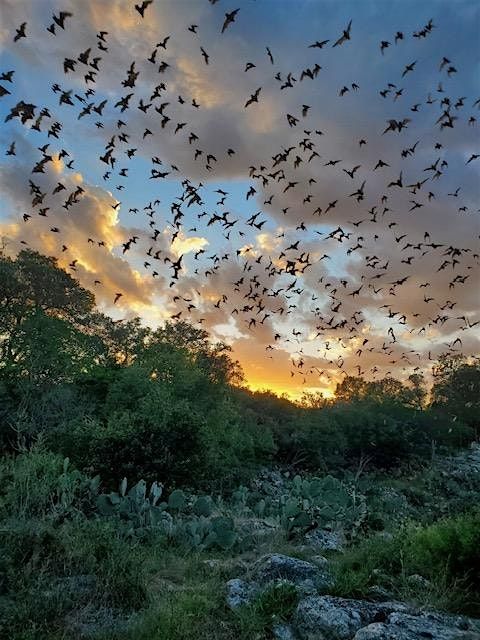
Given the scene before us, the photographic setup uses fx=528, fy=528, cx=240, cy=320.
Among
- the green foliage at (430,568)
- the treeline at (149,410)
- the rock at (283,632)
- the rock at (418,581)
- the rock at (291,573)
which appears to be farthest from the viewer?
the treeline at (149,410)

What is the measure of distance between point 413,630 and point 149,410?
68.9 feet

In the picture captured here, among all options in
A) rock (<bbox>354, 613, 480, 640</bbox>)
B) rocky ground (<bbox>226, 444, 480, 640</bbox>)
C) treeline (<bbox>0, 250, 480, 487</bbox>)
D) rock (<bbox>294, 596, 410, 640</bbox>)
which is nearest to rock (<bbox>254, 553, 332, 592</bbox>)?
rocky ground (<bbox>226, 444, 480, 640</bbox>)

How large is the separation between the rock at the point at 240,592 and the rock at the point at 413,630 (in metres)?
2.07

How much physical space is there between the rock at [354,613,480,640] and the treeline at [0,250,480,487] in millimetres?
16805

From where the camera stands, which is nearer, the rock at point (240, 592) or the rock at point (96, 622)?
the rock at point (96, 622)

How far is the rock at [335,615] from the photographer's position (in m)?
6.09

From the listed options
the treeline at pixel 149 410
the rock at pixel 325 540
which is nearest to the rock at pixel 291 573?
the rock at pixel 325 540

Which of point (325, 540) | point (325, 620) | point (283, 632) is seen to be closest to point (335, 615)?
point (325, 620)

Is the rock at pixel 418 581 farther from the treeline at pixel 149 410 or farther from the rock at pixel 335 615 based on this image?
the treeline at pixel 149 410

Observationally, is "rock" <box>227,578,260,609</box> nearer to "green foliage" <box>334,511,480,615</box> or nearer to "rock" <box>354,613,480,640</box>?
"green foliage" <box>334,511,480,615</box>

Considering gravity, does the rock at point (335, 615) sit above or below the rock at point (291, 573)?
below

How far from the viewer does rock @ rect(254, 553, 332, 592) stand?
25.8 ft

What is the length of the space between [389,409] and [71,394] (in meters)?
32.6

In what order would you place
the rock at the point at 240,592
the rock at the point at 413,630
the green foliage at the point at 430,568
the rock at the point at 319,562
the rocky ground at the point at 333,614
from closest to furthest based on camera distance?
the rock at the point at 413,630 < the rocky ground at the point at 333,614 < the green foliage at the point at 430,568 < the rock at the point at 240,592 < the rock at the point at 319,562
